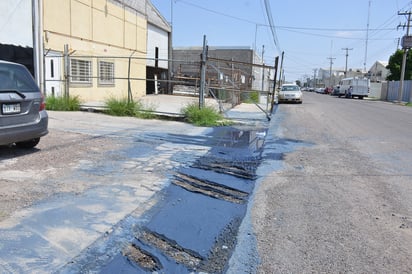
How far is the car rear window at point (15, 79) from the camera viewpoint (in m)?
6.33

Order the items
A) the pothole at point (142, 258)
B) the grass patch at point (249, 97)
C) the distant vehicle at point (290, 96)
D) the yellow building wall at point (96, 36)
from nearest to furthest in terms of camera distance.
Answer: the pothole at point (142, 258)
the yellow building wall at point (96, 36)
the grass patch at point (249, 97)
the distant vehicle at point (290, 96)

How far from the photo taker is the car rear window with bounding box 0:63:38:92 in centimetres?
633

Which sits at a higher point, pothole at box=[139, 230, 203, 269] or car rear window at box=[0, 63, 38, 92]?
car rear window at box=[0, 63, 38, 92]

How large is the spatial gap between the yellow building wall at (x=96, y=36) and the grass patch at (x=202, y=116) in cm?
275

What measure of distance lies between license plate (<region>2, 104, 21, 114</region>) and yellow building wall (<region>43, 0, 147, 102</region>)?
7781 millimetres

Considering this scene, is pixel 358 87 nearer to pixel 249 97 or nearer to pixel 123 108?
pixel 249 97

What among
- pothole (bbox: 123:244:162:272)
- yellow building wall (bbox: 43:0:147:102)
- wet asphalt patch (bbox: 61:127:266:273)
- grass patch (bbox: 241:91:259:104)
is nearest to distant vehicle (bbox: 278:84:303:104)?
grass patch (bbox: 241:91:259:104)

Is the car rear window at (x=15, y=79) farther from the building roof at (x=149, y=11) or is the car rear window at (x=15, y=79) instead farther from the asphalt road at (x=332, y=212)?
the building roof at (x=149, y=11)

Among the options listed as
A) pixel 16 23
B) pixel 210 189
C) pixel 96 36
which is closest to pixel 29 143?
pixel 210 189

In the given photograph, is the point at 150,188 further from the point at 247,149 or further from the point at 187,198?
the point at 247,149

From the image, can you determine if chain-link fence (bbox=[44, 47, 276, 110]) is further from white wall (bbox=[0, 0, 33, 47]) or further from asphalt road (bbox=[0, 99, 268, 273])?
asphalt road (bbox=[0, 99, 268, 273])

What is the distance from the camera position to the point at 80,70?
61.5ft

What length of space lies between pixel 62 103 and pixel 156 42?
16.7 meters

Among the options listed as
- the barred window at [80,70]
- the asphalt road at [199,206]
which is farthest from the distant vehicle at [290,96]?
the asphalt road at [199,206]
